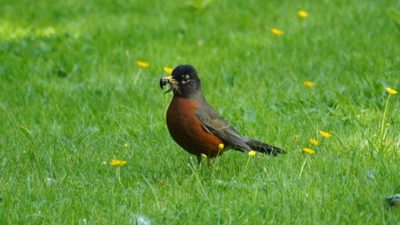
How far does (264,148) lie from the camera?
570cm

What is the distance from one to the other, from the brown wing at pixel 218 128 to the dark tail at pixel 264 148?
0.05 m

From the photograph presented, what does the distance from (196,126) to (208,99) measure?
6.05 ft

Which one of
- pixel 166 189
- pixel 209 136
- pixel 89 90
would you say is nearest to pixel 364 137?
pixel 209 136

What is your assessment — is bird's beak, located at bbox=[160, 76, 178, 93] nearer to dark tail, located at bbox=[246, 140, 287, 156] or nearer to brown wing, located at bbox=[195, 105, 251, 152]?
brown wing, located at bbox=[195, 105, 251, 152]

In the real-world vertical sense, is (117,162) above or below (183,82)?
below

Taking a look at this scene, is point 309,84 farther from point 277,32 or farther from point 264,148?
point 264,148

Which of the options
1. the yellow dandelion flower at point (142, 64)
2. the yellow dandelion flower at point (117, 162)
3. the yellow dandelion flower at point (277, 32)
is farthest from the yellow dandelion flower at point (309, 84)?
the yellow dandelion flower at point (117, 162)

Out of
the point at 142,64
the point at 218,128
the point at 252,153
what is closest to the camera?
the point at 252,153

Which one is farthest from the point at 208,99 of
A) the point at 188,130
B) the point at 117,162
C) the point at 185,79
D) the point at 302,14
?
the point at 302,14

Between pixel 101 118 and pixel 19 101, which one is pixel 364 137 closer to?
pixel 101 118

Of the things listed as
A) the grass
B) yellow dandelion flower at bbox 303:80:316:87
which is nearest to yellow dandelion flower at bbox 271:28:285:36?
the grass

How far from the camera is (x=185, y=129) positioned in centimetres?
549

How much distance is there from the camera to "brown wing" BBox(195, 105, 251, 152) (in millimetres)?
5609

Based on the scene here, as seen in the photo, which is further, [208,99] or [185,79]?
[208,99]
